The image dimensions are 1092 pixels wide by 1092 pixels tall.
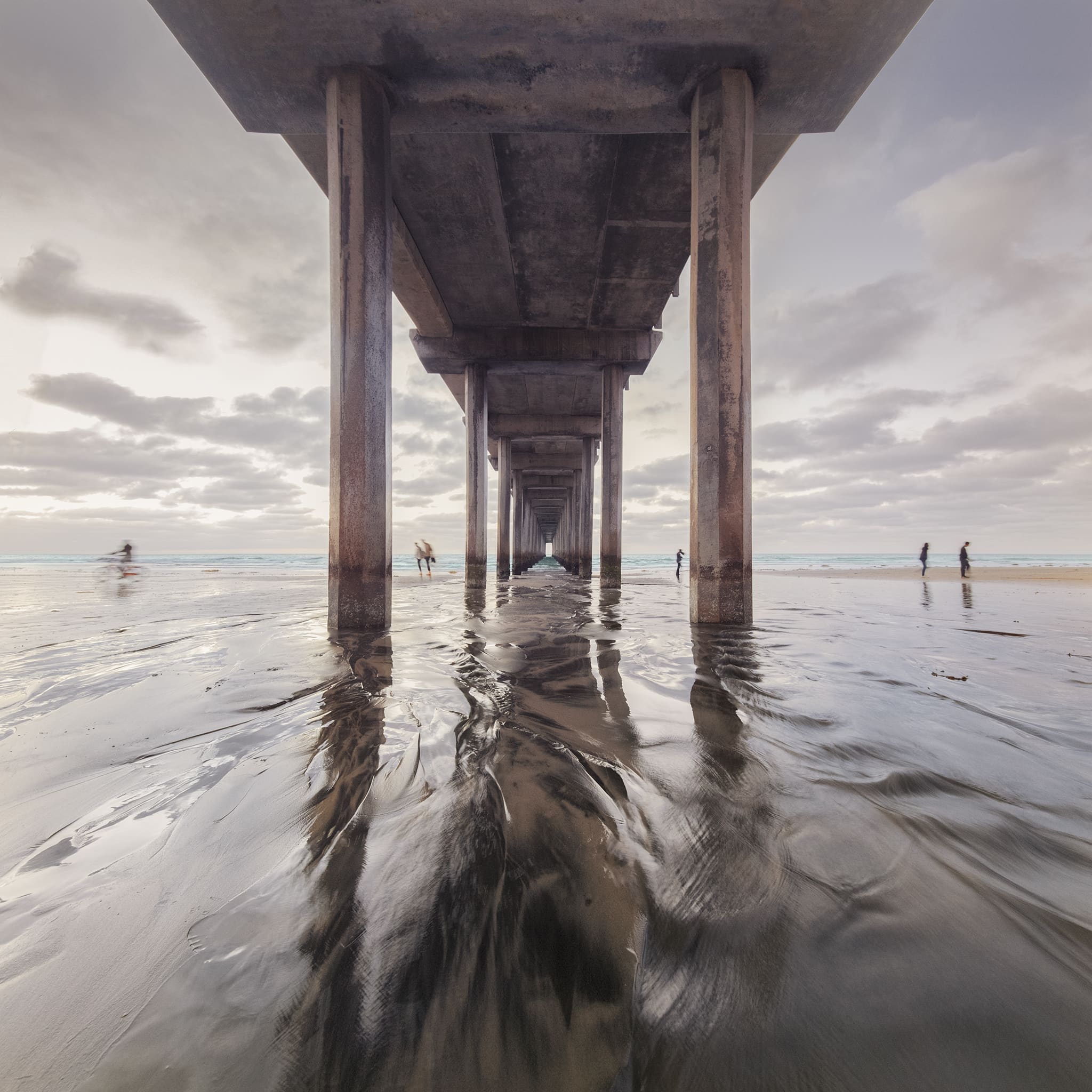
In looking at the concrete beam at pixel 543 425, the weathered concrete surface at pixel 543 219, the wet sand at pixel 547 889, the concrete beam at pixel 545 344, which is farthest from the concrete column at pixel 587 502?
Answer: the wet sand at pixel 547 889

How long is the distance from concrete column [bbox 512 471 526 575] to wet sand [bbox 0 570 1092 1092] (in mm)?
28226

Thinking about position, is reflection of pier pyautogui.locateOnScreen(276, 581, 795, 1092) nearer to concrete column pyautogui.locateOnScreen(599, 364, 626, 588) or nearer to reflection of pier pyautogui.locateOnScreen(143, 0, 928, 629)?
reflection of pier pyautogui.locateOnScreen(143, 0, 928, 629)

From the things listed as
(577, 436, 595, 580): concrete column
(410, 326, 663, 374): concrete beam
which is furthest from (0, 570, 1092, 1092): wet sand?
(577, 436, 595, 580): concrete column

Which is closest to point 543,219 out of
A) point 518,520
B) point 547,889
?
point 547,889

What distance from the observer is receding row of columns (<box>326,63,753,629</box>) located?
5703 mm

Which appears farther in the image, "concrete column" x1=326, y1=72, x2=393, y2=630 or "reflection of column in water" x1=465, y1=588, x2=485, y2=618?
"reflection of column in water" x1=465, y1=588, x2=485, y2=618

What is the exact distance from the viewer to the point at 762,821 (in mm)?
1374

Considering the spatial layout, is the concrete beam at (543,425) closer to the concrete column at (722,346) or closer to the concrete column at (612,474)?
the concrete column at (612,474)

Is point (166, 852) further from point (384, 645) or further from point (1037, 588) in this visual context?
point (1037, 588)

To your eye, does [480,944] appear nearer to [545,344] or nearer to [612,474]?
[612,474]

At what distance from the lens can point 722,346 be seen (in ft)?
18.8

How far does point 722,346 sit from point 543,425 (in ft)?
62.4

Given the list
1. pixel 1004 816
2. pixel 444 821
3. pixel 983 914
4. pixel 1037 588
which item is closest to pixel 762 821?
pixel 983 914

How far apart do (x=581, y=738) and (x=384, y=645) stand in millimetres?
2906
